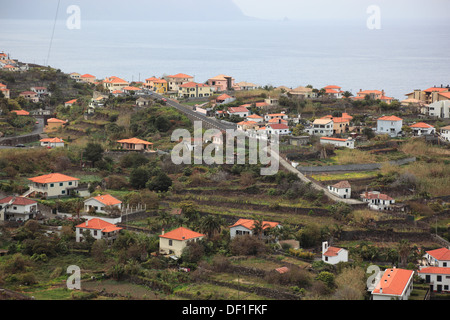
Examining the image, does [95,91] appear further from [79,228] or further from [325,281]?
[325,281]

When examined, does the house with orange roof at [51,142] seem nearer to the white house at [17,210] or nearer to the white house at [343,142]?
the white house at [17,210]

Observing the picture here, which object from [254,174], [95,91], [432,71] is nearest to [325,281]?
[254,174]

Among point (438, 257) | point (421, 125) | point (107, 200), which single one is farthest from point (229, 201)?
point (421, 125)

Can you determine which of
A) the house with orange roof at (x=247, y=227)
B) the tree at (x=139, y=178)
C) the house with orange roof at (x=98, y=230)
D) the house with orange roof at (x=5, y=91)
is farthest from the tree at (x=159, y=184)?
the house with orange roof at (x=5, y=91)

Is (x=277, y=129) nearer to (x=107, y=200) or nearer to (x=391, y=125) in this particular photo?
(x=391, y=125)


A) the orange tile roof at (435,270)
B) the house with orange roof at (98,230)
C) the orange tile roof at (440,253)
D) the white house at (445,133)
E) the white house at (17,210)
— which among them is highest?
the white house at (445,133)

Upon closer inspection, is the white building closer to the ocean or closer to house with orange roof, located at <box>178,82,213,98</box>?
the ocean
